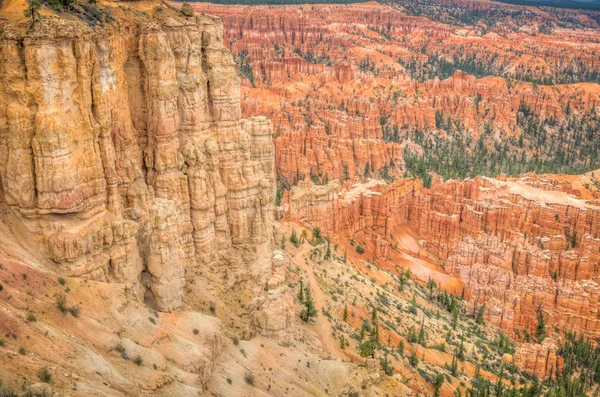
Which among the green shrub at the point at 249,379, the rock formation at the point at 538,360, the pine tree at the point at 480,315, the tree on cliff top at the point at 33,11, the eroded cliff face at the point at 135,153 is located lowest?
the pine tree at the point at 480,315

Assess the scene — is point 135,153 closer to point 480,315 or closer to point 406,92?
point 480,315

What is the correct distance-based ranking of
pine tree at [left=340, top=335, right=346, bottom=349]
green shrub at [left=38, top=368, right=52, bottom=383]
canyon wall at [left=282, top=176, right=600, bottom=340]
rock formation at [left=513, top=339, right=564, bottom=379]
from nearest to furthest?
1. green shrub at [left=38, top=368, right=52, bottom=383]
2. pine tree at [left=340, top=335, right=346, bottom=349]
3. rock formation at [left=513, top=339, right=564, bottom=379]
4. canyon wall at [left=282, top=176, right=600, bottom=340]

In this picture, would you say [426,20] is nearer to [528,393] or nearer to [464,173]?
[464,173]

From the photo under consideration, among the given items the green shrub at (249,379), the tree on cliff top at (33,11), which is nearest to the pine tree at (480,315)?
the green shrub at (249,379)

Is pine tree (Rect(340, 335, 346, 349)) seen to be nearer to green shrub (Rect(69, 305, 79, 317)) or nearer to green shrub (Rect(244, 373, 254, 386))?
green shrub (Rect(244, 373, 254, 386))

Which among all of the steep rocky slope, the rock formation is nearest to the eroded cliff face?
the rock formation

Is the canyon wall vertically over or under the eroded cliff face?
under

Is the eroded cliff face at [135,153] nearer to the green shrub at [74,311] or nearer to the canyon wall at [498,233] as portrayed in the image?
Answer: the green shrub at [74,311]

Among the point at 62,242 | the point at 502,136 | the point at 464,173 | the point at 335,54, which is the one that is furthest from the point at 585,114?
the point at 62,242

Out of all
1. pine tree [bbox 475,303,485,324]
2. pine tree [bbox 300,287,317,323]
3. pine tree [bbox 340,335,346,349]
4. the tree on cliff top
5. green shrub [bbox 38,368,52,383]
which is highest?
the tree on cliff top
